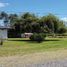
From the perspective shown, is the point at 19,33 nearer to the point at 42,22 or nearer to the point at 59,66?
the point at 42,22

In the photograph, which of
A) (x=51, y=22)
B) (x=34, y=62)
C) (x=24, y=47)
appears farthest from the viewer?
(x=51, y=22)

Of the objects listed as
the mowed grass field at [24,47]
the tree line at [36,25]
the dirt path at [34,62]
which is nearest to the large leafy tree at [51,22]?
the tree line at [36,25]

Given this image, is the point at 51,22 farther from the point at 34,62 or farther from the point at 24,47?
the point at 34,62

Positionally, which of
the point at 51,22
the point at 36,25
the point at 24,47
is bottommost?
the point at 24,47

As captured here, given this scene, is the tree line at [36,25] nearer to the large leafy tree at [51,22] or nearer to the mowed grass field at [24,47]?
the large leafy tree at [51,22]

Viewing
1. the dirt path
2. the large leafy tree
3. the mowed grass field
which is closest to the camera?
the dirt path

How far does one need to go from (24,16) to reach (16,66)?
7277 centimetres

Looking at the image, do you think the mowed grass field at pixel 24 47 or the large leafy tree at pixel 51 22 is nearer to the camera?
the mowed grass field at pixel 24 47

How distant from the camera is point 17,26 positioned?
81875 mm

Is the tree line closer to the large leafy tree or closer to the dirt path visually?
the large leafy tree

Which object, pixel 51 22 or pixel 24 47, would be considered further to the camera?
pixel 51 22

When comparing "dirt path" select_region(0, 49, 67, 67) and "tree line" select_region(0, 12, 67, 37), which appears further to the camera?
"tree line" select_region(0, 12, 67, 37)

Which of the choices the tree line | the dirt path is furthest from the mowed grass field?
the tree line

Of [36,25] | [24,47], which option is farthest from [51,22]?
[24,47]
